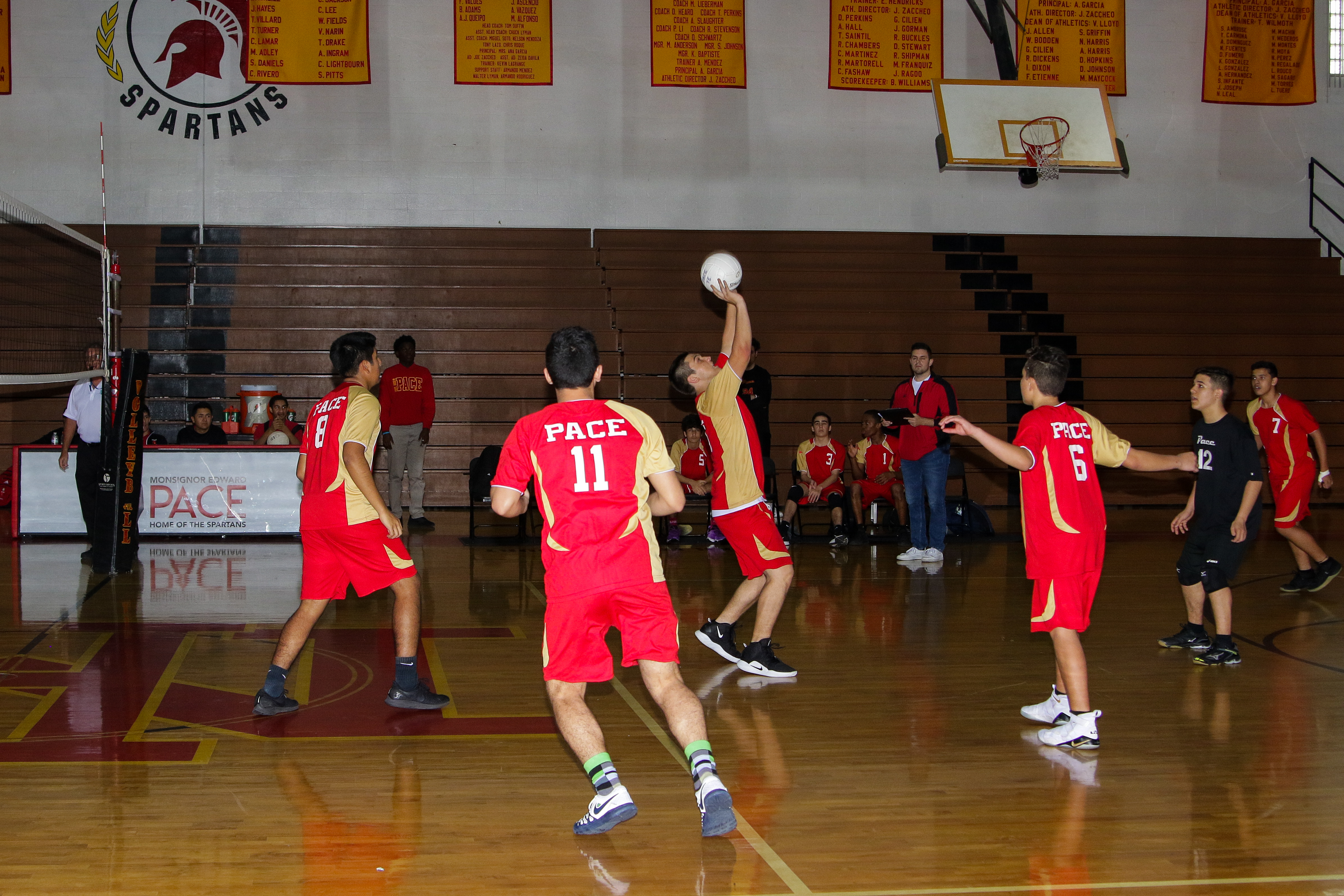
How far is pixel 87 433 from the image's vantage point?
962 cm

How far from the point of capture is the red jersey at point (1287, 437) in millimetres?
8039

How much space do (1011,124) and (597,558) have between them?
42.3 feet

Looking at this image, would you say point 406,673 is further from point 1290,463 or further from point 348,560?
point 1290,463

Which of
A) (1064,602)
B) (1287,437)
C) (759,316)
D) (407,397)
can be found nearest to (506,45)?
(759,316)

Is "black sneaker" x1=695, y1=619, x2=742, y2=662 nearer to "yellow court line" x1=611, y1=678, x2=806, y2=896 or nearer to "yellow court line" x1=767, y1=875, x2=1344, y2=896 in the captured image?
"yellow court line" x1=611, y1=678, x2=806, y2=896

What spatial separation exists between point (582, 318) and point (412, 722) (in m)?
9.90

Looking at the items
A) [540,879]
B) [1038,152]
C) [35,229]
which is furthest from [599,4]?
[540,879]

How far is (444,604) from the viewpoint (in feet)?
25.5

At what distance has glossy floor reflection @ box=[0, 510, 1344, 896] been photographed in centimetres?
343

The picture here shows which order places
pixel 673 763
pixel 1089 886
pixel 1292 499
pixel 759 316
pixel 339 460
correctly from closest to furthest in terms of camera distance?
pixel 1089 886, pixel 673 763, pixel 339 460, pixel 1292 499, pixel 759 316

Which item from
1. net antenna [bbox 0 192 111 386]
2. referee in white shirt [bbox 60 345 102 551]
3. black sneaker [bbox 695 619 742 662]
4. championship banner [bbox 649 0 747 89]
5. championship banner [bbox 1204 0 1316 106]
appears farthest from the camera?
championship banner [bbox 1204 0 1316 106]

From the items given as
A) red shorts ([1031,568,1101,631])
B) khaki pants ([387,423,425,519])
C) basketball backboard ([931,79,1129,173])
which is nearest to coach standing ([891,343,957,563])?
red shorts ([1031,568,1101,631])

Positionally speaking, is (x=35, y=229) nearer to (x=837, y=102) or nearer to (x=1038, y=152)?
(x=837, y=102)

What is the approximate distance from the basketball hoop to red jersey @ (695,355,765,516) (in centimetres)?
1009
